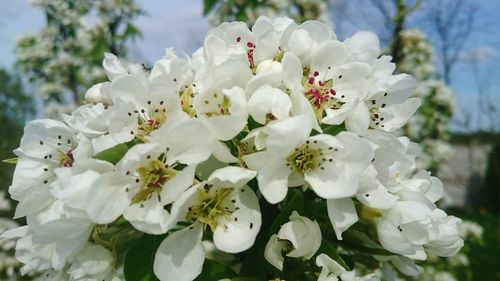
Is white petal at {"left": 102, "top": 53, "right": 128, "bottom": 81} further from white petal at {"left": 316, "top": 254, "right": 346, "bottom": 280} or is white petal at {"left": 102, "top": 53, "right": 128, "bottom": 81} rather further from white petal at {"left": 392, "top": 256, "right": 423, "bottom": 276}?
white petal at {"left": 392, "top": 256, "right": 423, "bottom": 276}

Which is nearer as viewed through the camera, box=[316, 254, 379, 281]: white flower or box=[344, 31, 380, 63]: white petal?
box=[316, 254, 379, 281]: white flower

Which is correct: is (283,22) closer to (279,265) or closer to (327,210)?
(327,210)

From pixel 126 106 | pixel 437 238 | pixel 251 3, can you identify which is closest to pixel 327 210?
pixel 437 238

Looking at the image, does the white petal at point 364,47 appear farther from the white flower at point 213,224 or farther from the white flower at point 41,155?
the white flower at point 41,155

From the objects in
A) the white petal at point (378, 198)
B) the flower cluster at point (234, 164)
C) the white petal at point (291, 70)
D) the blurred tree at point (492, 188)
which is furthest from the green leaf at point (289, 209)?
the blurred tree at point (492, 188)

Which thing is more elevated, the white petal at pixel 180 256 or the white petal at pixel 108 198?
the white petal at pixel 108 198

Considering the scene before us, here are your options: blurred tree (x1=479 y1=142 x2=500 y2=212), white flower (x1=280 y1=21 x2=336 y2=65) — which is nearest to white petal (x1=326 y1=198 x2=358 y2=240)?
white flower (x1=280 y1=21 x2=336 y2=65)
